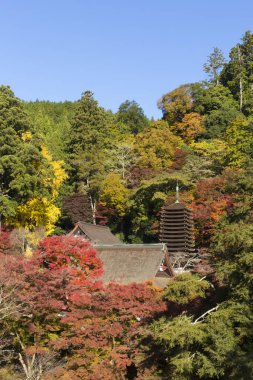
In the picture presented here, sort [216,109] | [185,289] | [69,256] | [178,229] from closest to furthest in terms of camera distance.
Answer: [185,289], [69,256], [178,229], [216,109]

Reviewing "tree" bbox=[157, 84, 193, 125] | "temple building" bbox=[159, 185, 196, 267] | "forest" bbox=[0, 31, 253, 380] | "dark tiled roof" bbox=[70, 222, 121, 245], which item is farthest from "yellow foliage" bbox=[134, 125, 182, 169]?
"tree" bbox=[157, 84, 193, 125]

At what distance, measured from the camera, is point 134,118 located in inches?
1984

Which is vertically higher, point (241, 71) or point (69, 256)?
point (241, 71)

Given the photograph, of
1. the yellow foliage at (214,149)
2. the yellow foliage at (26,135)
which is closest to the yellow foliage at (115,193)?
the yellow foliage at (214,149)

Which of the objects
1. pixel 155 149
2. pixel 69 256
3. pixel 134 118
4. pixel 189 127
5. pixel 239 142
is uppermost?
pixel 134 118

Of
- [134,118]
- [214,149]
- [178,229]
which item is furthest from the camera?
[134,118]

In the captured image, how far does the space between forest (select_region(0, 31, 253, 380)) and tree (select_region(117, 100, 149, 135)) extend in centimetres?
16

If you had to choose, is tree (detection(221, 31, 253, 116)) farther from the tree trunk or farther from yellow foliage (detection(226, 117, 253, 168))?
the tree trunk

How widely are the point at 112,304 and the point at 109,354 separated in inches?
50.8

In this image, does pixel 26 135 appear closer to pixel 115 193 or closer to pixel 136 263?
pixel 115 193

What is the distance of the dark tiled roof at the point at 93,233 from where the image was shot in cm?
2530

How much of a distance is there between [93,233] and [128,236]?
7.27 metres

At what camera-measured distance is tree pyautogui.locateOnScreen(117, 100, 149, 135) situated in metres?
49.8

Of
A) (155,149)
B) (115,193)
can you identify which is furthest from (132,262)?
(155,149)
